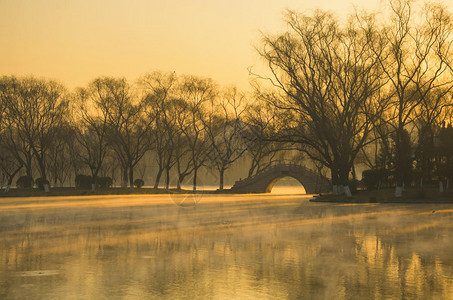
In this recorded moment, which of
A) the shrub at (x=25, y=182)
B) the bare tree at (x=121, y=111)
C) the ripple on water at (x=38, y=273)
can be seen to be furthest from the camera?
the shrub at (x=25, y=182)

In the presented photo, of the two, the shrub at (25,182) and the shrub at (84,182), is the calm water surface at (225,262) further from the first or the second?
the shrub at (84,182)

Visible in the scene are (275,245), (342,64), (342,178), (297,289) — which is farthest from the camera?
(342,178)

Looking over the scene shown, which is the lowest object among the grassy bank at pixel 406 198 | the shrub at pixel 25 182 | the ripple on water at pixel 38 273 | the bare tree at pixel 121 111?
the ripple on water at pixel 38 273

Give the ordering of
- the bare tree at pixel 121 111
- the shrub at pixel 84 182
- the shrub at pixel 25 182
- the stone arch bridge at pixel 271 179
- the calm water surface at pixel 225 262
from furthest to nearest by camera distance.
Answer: the stone arch bridge at pixel 271 179 < the shrub at pixel 84 182 < the shrub at pixel 25 182 < the bare tree at pixel 121 111 < the calm water surface at pixel 225 262

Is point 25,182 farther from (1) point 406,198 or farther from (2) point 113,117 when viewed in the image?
(1) point 406,198

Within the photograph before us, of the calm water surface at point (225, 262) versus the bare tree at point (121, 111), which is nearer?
the calm water surface at point (225, 262)

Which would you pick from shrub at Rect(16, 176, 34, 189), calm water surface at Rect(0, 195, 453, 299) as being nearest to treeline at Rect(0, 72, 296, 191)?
shrub at Rect(16, 176, 34, 189)

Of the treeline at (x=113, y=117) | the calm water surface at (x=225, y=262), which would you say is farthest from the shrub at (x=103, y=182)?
the calm water surface at (x=225, y=262)

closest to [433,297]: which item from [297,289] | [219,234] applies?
[297,289]

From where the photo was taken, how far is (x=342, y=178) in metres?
50.8

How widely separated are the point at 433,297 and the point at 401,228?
1361cm

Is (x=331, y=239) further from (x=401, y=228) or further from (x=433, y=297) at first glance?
(x=433, y=297)

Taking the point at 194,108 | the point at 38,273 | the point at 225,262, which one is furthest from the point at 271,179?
the point at 38,273

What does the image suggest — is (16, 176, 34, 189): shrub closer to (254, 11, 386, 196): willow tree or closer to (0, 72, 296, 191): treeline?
(0, 72, 296, 191): treeline
